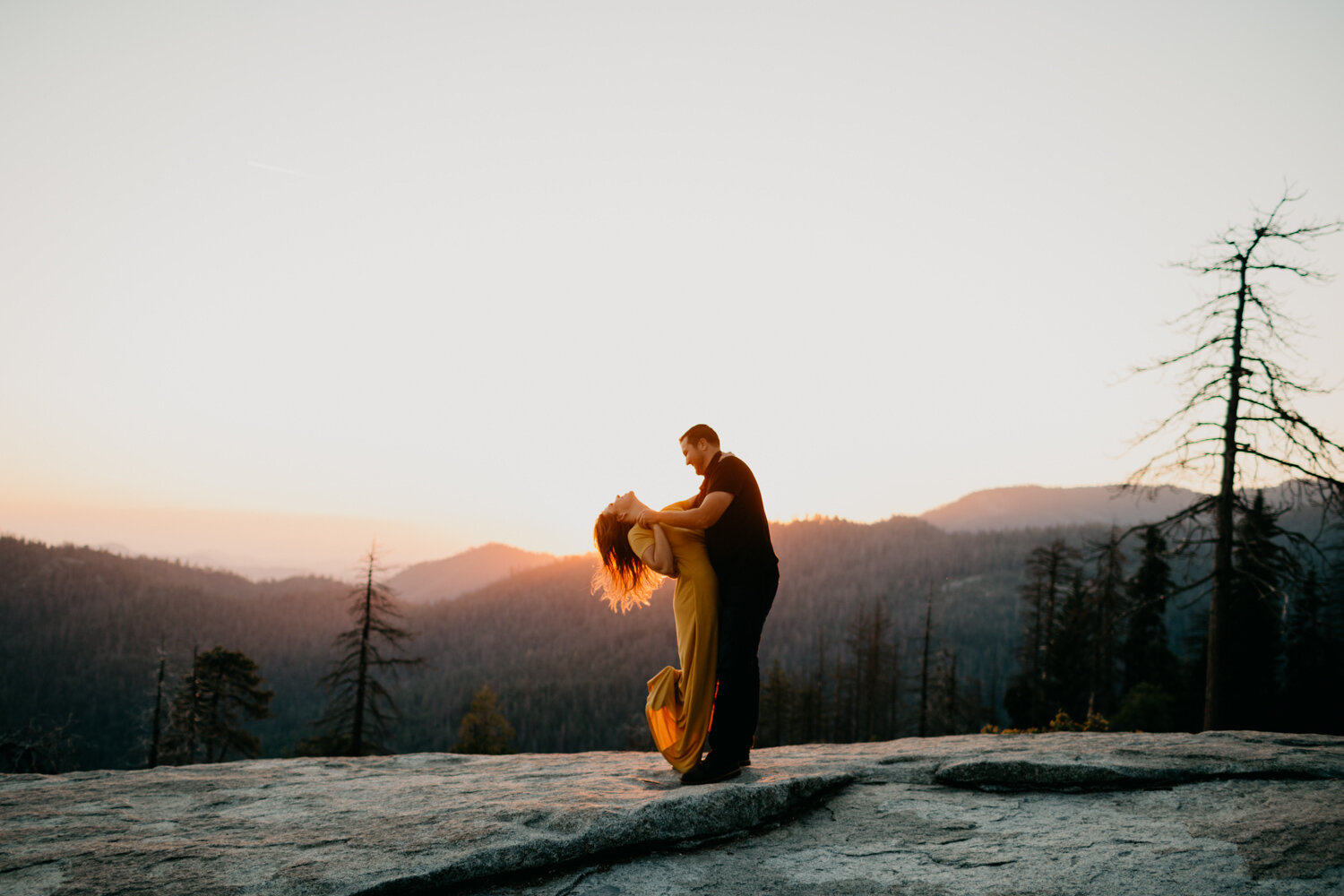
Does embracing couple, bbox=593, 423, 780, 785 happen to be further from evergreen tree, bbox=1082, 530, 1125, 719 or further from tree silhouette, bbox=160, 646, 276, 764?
evergreen tree, bbox=1082, 530, 1125, 719

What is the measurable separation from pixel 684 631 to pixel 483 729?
A: 42.1 meters

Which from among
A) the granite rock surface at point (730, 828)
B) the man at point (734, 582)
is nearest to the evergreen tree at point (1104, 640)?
the granite rock surface at point (730, 828)

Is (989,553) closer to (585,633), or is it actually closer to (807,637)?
(807,637)

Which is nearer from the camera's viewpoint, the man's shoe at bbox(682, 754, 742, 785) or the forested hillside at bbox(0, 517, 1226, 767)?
the man's shoe at bbox(682, 754, 742, 785)

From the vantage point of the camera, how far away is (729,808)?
15.9 feet

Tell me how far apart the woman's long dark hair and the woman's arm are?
39cm

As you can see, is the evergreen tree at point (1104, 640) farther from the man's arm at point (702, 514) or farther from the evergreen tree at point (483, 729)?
the evergreen tree at point (483, 729)

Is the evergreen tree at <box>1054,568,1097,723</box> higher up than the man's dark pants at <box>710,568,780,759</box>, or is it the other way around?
the man's dark pants at <box>710,568,780,759</box>

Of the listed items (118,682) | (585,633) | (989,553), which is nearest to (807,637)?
(585,633)

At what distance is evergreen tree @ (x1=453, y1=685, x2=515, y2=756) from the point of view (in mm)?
41500

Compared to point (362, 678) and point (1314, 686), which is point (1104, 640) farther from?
point (362, 678)

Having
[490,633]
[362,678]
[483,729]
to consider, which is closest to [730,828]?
[362,678]

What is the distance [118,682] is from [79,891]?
156 m

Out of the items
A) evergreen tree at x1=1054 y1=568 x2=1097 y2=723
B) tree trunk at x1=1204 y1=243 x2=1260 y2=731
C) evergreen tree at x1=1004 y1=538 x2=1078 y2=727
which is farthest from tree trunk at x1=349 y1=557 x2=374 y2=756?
evergreen tree at x1=1054 y1=568 x2=1097 y2=723
